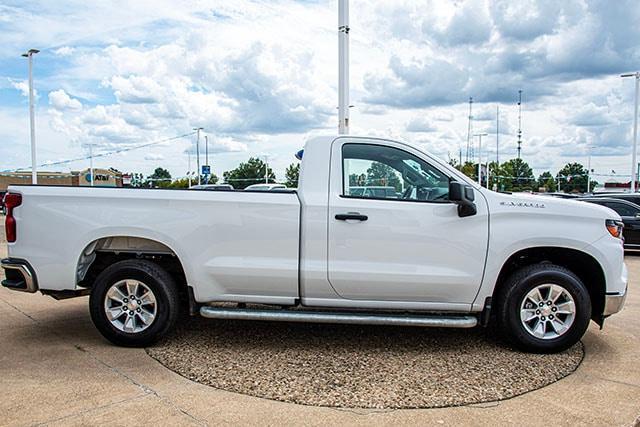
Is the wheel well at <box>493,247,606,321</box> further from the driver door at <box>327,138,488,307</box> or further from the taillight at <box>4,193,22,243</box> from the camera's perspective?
the taillight at <box>4,193,22,243</box>

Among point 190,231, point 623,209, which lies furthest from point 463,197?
point 623,209

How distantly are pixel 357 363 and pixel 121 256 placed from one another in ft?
8.61

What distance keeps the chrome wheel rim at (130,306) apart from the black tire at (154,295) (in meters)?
0.03

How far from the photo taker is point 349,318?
496cm

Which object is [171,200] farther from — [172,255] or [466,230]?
[466,230]

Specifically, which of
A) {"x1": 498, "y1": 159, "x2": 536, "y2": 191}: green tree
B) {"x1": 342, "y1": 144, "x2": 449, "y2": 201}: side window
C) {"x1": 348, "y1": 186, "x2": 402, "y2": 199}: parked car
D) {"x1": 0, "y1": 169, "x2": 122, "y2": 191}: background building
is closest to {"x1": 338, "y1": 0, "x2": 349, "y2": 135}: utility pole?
{"x1": 342, "y1": 144, "x2": 449, "y2": 201}: side window

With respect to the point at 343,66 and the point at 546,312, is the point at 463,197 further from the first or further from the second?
the point at 343,66

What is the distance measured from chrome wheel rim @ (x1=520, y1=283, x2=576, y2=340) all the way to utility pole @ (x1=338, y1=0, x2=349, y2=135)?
4.94 m

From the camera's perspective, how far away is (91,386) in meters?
4.32

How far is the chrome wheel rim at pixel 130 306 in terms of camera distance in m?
5.23

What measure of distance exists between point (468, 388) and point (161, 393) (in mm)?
2366

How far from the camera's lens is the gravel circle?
4.21m

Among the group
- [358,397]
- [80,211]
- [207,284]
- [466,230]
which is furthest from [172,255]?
[466,230]

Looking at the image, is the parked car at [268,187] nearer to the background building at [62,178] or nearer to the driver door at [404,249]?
the driver door at [404,249]
